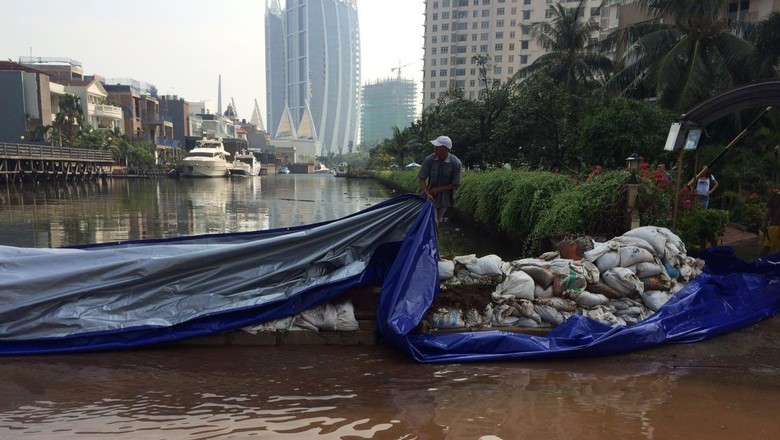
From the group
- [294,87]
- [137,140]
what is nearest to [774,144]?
[137,140]

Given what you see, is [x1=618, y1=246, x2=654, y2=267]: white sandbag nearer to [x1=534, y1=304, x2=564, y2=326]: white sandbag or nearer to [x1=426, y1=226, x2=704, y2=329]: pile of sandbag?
[x1=426, y1=226, x2=704, y2=329]: pile of sandbag

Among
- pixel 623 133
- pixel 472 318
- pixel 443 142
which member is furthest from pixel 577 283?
pixel 623 133

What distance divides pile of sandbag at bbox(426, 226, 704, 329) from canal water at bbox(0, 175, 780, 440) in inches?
22.9

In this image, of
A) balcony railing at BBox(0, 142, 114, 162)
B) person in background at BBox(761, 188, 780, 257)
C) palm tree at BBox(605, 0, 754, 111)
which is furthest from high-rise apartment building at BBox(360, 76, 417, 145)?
person in background at BBox(761, 188, 780, 257)

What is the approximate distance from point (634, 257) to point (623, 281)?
367mm

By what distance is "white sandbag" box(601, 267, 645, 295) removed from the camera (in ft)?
15.9

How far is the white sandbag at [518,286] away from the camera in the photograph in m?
4.70

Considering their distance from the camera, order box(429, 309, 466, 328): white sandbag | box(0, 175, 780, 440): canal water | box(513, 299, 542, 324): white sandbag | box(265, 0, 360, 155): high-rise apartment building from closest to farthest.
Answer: box(0, 175, 780, 440): canal water → box(429, 309, 466, 328): white sandbag → box(513, 299, 542, 324): white sandbag → box(265, 0, 360, 155): high-rise apartment building

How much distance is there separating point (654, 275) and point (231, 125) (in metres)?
107

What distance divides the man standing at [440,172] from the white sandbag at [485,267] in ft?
2.73

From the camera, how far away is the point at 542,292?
4.80 m

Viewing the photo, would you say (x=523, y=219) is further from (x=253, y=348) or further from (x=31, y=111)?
(x=31, y=111)

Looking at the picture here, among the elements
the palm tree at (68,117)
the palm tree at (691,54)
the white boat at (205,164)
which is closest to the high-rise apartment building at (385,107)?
the white boat at (205,164)

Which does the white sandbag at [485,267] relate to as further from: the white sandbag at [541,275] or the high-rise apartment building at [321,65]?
the high-rise apartment building at [321,65]
